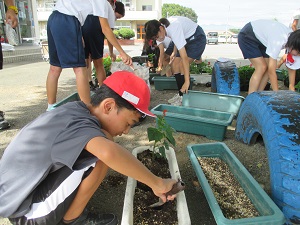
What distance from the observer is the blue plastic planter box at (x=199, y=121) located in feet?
7.92

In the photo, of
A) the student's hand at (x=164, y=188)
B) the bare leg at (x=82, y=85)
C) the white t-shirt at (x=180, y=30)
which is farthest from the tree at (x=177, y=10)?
the student's hand at (x=164, y=188)

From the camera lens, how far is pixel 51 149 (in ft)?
3.41

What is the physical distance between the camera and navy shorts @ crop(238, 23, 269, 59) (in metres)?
3.18

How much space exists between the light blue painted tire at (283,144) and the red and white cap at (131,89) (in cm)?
73

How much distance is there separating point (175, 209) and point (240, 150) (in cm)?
107

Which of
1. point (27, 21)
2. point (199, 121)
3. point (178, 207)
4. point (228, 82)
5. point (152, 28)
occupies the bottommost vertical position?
point (178, 207)

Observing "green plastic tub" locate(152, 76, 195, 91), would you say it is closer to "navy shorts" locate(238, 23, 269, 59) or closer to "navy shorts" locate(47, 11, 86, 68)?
"navy shorts" locate(238, 23, 269, 59)

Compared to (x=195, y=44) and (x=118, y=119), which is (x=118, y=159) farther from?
(x=195, y=44)

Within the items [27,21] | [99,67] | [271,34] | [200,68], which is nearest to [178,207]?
[99,67]

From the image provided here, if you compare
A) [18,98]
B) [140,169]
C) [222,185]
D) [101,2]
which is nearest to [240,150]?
[222,185]

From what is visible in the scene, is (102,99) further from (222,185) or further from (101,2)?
(101,2)

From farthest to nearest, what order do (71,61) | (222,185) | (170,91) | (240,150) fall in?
(170,91) < (71,61) < (240,150) < (222,185)

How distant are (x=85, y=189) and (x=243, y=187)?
3.25ft

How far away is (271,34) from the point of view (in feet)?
9.52
